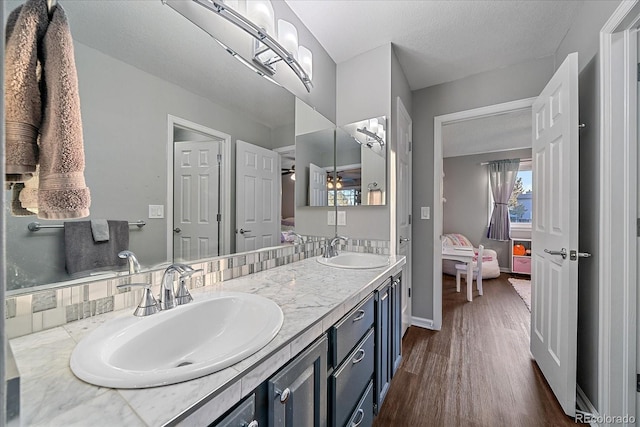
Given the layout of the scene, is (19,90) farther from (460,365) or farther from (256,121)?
(460,365)

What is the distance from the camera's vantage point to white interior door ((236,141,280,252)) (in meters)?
1.23

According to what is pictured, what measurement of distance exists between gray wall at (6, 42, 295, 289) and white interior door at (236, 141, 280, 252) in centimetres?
31

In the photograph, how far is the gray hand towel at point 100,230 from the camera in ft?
2.47

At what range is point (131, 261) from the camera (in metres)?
0.83

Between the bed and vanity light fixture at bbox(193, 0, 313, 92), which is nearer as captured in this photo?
vanity light fixture at bbox(193, 0, 313, 92)

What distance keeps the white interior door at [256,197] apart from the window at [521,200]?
5.12m

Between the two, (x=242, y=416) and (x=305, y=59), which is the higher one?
(x=305, y=59)

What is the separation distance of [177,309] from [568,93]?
2.21m

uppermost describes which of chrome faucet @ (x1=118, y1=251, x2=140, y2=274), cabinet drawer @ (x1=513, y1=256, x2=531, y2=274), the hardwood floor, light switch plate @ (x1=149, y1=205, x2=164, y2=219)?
light switch plate @ (x1=149, y1=205, x2=164, y2=219)

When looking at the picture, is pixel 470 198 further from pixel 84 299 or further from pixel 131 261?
pixel 84 299

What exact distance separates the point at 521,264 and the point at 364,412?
4.95 meters

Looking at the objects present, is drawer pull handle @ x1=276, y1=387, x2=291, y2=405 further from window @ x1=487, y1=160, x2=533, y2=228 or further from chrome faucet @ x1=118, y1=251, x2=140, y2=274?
window @ x1=487, y1=160, x2=533, y2=228

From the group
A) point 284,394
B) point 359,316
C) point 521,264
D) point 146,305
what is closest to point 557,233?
point 359,316

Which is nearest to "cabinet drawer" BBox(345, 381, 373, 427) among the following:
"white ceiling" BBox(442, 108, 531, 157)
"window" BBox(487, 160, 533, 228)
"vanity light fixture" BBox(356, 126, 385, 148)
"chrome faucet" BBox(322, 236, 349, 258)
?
"chrome faucet" BBox(322, 236, 349, 258)
